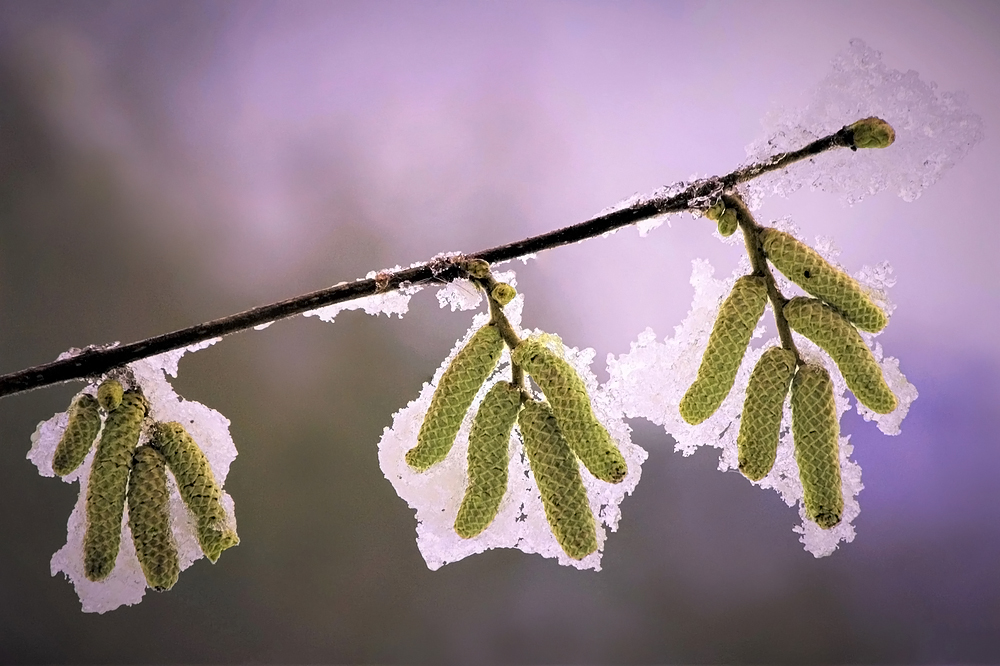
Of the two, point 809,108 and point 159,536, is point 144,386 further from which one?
point 809,108

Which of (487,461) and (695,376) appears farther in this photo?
(695,376)

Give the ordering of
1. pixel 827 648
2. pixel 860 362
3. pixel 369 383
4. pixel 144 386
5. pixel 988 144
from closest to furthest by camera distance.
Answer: pixel 860 362 → pixel 144 386 → pixel 988 144 → pixel 827 648 → pixel 369 383

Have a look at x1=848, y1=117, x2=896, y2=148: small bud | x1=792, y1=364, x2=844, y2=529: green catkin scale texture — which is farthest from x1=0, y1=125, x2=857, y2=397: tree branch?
x1=792, y1=364, x2=844, y2=529: green catkin scale texture

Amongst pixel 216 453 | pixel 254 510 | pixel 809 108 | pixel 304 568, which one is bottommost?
pixel 216 453

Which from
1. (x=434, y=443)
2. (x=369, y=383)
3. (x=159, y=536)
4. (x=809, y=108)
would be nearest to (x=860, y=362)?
(x=809, y=108)

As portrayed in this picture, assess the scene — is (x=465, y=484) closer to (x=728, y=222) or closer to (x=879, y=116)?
(x=728, y=222)

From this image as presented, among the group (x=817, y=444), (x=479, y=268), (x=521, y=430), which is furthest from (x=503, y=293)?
(x=817, y=444)

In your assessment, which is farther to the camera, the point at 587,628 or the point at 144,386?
the point at 587,628

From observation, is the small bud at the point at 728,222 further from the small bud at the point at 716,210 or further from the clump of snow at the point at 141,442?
the clump of snow at the point at 141,442
